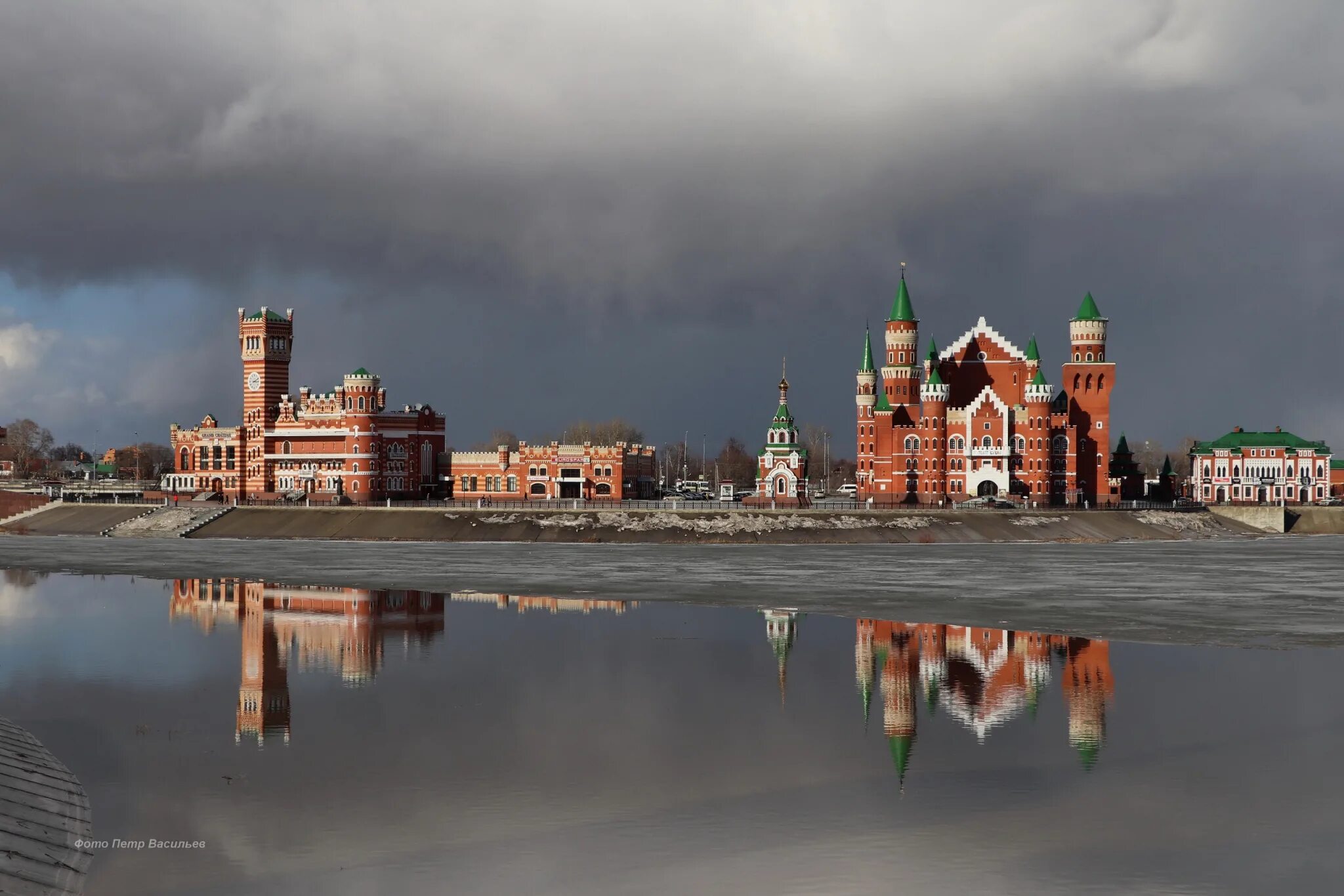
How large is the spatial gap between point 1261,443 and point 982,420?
51159 mm

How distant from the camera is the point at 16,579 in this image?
223ft

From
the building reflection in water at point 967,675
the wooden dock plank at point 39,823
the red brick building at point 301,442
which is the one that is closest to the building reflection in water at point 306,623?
the wooden dock plank at point 39,823

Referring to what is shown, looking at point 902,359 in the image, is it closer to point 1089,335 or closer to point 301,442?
point 1089,335

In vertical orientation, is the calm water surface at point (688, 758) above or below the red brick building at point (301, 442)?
below

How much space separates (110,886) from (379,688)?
16.0 metres

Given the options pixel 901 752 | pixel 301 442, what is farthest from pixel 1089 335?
pixel 901 752

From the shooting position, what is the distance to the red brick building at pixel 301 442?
4931 inches

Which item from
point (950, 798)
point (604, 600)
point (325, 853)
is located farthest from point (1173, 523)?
point (325, 853)

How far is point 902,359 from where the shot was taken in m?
123

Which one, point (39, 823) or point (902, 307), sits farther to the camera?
point (902, 307)

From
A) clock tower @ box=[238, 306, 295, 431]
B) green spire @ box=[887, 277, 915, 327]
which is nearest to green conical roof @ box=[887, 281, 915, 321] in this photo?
green spire @ box=[887, 277, 915, 327]

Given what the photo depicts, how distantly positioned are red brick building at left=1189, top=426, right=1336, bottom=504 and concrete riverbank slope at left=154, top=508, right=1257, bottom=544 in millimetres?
45458

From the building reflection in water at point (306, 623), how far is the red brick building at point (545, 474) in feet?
208

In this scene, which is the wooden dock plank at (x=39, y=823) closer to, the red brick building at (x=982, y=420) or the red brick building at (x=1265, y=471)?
the red brick building at (x=982, y=420)
